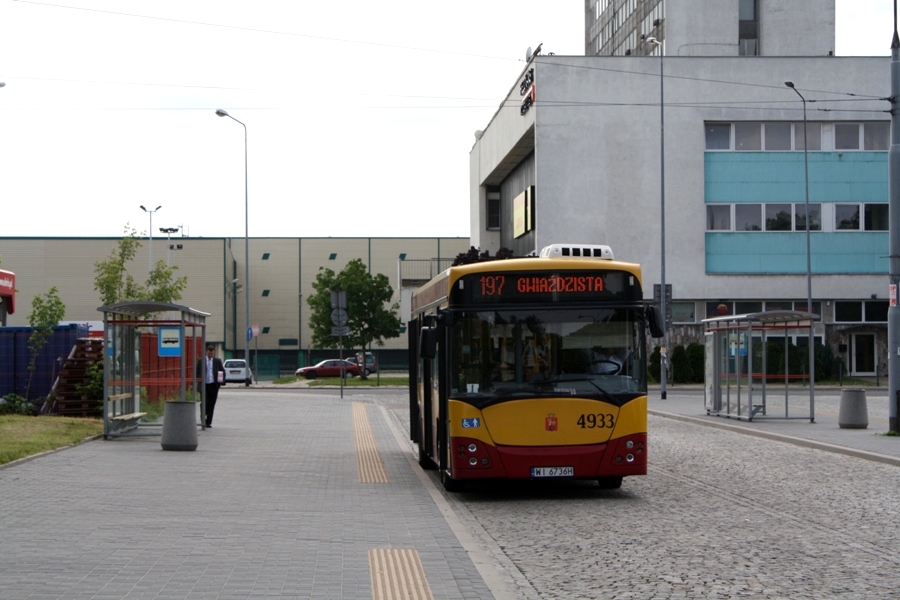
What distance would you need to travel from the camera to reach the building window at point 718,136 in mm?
51188

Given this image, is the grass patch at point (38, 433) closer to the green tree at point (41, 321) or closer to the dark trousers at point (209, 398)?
the dark trousers at point (209, 398)

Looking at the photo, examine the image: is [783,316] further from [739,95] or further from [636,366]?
[739,95]

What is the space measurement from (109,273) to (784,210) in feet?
108

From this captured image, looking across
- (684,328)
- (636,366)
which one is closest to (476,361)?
(636,366)

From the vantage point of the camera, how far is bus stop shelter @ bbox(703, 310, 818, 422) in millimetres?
25094

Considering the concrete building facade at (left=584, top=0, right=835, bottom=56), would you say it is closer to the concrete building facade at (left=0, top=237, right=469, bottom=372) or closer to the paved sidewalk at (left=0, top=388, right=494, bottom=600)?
the concrete building facade at (left=0, top=237, right=469, bottom=372)

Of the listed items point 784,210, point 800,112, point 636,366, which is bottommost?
point 636,366

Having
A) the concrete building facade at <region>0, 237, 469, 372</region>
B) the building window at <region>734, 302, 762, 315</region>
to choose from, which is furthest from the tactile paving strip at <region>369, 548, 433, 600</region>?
the concrete building facade at <region>0, 237, 469, 372</region>

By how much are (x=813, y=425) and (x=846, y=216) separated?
2983 centimetres

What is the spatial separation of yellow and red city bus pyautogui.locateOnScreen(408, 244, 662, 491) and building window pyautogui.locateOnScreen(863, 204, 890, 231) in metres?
42.1

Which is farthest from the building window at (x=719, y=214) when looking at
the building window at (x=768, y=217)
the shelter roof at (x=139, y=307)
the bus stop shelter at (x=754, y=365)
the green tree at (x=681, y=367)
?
the shelter roof at (x=139, y=307)

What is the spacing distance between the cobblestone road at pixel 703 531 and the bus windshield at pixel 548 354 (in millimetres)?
1223

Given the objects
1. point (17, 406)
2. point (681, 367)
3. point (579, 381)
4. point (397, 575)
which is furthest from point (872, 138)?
point (397, 575)

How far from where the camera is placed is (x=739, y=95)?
50.7 m
